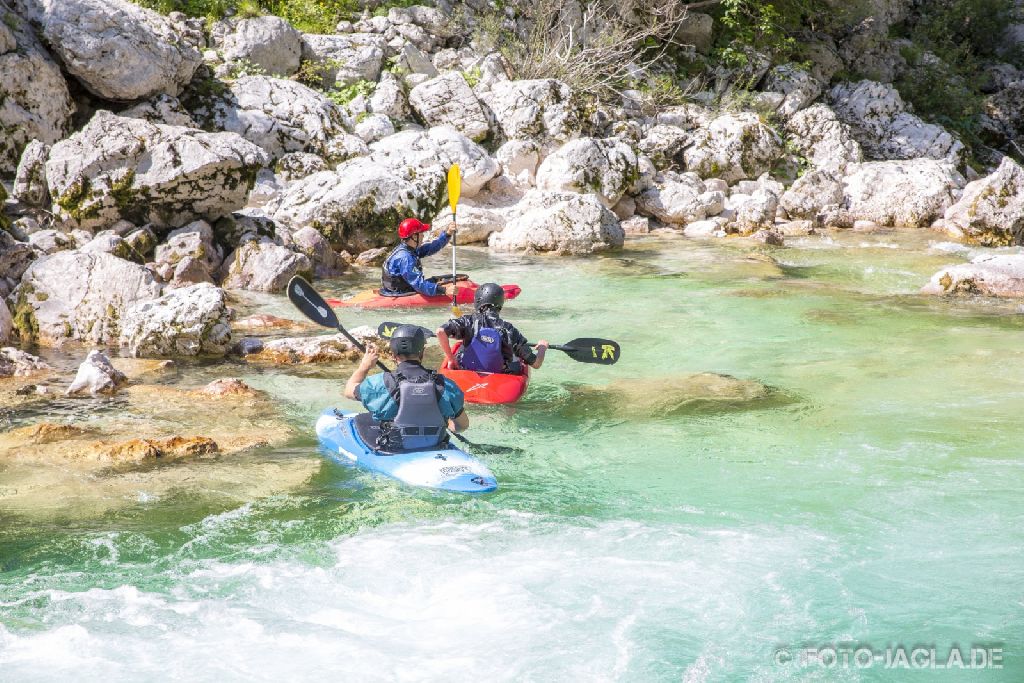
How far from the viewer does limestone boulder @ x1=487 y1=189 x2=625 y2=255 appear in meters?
12.4

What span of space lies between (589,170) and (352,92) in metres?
4.55

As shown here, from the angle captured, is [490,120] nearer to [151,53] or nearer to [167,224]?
[151,53]

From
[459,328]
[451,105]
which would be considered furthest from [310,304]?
[451,105]

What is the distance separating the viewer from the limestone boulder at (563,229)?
489 inches

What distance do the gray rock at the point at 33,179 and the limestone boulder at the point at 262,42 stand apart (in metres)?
5.29

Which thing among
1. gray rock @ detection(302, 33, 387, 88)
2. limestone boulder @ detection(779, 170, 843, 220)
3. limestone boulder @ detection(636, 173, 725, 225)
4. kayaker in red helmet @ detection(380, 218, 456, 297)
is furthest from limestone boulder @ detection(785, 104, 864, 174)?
kayaker in red helmet @ detection(380, 218, 456, 297)

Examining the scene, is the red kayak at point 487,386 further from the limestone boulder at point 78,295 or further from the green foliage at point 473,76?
the green foliage at point 473,76

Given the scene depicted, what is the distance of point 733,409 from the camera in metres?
6.18

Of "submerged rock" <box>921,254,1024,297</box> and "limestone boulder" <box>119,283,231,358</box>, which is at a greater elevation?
"submerged rock" <box>921,254,1024,297</box>

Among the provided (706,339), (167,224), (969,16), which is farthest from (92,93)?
(969,16)

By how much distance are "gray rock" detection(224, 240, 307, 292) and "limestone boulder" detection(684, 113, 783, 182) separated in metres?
8.50

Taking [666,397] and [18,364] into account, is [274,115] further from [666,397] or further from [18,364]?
[666,397]

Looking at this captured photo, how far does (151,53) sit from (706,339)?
887 centimetres

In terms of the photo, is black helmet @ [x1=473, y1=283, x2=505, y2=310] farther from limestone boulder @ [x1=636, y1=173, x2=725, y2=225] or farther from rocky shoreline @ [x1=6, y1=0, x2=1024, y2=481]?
limestone boulder @ [x1=636, y1=173, x2=725, y2=225]
